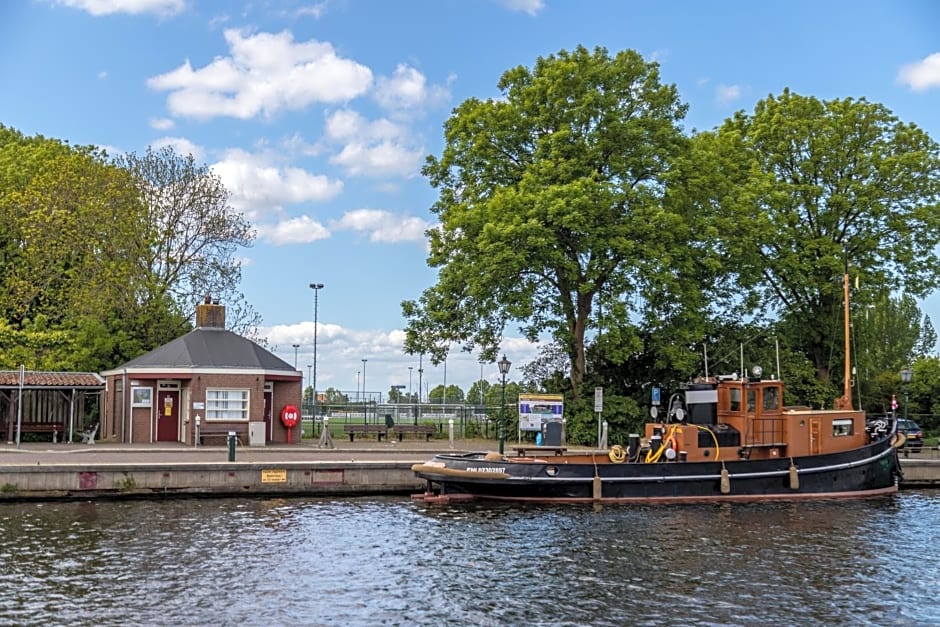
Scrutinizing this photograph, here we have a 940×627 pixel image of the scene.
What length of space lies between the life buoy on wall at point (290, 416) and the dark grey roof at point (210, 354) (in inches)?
62.0

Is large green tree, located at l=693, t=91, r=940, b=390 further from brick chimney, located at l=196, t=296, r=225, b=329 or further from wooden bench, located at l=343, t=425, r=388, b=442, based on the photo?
brick chimney, located at l=196, t=296, r=225, b=329

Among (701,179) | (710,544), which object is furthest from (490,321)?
(710,544)

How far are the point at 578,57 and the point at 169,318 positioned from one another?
21891 mm

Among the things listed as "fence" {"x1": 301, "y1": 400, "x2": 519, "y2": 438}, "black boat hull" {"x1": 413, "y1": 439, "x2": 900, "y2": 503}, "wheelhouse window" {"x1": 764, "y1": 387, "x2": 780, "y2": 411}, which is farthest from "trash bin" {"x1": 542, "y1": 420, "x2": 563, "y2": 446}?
"fence" {"x1": 301, "y1": 400, "x2": 519, "y2": 438}

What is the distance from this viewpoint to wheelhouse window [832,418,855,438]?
28766 millimetres

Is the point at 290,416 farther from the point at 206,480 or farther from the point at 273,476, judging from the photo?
the point at 206,480

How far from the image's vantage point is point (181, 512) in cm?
2362

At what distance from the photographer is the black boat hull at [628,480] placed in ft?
85.4

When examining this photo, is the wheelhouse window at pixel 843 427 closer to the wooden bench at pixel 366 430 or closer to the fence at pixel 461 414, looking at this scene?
the fence at pixel 461 414

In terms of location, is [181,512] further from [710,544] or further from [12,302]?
[12,302]

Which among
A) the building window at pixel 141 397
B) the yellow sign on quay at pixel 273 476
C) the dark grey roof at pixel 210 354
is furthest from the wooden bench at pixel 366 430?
the yellow sign on quay at pixel 273 476

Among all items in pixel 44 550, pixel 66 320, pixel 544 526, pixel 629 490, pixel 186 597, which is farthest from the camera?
pixel 66 320

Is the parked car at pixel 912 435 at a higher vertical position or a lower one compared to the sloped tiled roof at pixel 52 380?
lower

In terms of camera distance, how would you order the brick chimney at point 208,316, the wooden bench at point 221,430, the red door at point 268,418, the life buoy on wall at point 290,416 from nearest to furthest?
the wooden bench at point 221,430
the life buoy on wall at point 290,416
the red door at point 268,418
the brick chimney at point 208,316
